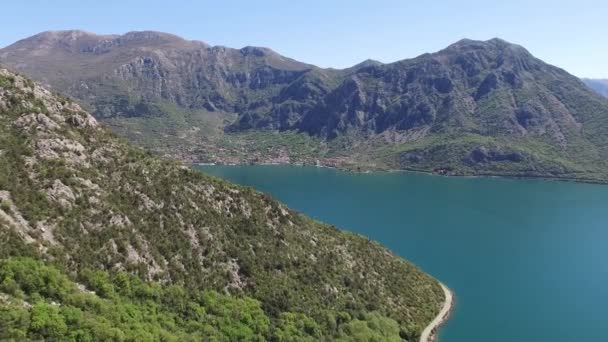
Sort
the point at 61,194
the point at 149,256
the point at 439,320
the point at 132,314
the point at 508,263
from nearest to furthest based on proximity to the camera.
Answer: the point at 132,314 < the point at 61,194 < the point at 149,256 < the point at 439,320 < the point at 508,263

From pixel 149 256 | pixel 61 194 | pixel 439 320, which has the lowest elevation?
pixel 439 320

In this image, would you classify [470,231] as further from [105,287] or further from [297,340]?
[105,287]

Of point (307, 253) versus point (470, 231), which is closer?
point (307, 253)

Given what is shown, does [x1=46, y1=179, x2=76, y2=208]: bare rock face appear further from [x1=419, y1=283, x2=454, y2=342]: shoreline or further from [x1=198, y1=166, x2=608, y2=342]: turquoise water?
[x1=198, y1=166, x2=608, y2=342]: turquoise water

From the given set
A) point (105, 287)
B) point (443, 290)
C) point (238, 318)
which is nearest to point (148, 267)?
point (105, 287)

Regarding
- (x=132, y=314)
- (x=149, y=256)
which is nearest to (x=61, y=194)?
(x=149, y=256)

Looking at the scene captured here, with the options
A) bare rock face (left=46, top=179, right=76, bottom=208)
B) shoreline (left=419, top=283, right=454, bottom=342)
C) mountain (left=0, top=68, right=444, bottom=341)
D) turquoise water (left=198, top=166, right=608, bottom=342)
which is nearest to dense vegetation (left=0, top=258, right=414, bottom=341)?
mountain (left=0, top=68, right=444, bottom=341)

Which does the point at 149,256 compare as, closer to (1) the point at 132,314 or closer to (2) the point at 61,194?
(1) the point at 132,314

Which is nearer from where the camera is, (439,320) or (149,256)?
(149,256)
